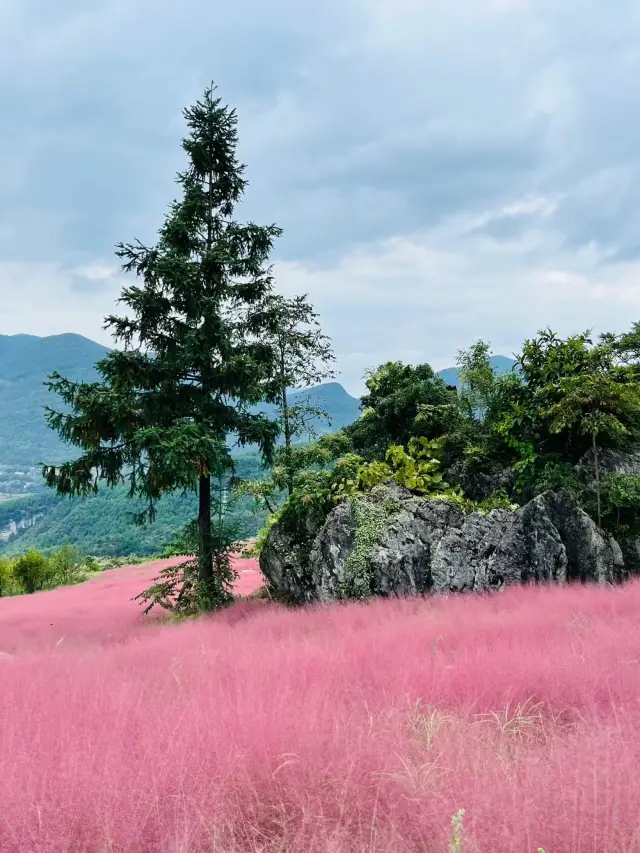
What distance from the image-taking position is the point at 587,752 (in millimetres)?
2576

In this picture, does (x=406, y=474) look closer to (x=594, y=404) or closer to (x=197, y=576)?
(x=594, y=404)

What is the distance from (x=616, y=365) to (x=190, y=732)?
1201 centimetres

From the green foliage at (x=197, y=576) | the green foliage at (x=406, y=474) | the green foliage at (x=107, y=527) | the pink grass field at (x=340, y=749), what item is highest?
the green foliage at (x=406, y=474)

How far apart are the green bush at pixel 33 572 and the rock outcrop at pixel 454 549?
113 feet

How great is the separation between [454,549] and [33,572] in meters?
36.9

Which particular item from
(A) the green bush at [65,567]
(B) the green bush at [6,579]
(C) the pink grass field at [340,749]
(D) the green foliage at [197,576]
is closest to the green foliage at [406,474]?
(D) the green foliage at [197,576]

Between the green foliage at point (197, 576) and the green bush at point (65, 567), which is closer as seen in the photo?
the green foliage at point (197, 576)

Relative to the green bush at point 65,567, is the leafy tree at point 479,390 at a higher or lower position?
higher

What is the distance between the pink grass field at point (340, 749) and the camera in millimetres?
2186

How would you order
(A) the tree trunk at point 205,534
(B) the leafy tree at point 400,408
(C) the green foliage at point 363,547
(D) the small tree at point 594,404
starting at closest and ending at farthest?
(C) the green foliage at point 363,547 → (D) the small tree at point 594,404 → (A) the tree trunk at point 205,534 → (B) the leafy tree at point 400,408

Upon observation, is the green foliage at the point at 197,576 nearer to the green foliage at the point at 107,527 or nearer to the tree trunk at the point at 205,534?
the tree trunk at the point at 205,534

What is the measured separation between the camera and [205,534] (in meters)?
12.4

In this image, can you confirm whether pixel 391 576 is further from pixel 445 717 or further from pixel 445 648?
pixel 445 717

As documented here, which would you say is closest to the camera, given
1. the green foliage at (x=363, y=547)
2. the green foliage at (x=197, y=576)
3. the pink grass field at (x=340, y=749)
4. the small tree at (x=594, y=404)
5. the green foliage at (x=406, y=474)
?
the pink grass field at (x=340, y=749)
